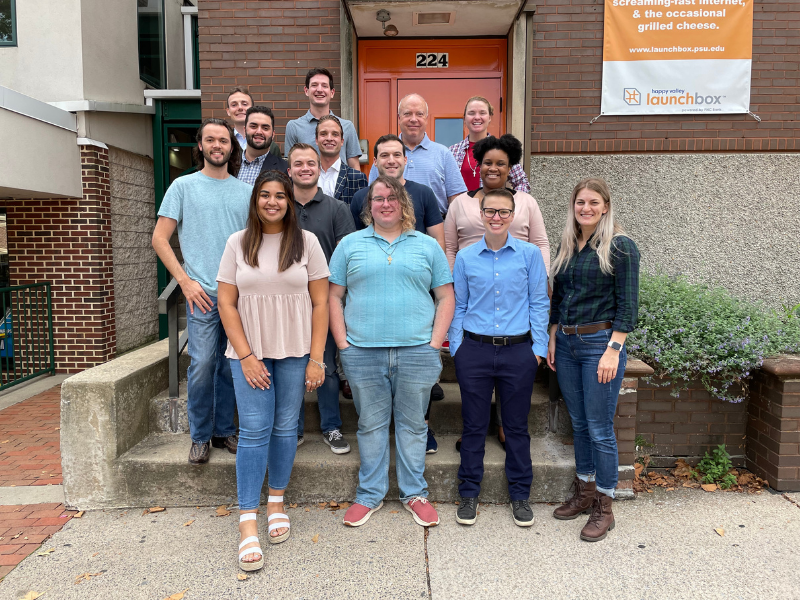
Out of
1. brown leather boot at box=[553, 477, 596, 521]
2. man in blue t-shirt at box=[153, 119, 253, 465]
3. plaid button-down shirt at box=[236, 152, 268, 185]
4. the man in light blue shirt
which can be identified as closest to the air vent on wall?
the man in light blue shirt

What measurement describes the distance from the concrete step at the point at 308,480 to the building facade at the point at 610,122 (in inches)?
122

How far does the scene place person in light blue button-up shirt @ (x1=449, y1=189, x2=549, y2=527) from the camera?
311 cm

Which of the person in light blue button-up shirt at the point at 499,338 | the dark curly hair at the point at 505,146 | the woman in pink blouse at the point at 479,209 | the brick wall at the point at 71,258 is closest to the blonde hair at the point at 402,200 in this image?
the person in light blue button-up shirt at the point at 499,338

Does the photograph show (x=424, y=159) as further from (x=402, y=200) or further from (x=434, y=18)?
(x=434, y=18)

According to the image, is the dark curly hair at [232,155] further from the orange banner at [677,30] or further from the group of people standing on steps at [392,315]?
the orange banner at [677,30]

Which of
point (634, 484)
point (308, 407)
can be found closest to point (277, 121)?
point (308, 407)

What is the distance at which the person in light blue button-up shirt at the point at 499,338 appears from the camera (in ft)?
10.2

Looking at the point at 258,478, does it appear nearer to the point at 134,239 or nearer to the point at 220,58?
the point at 220,58

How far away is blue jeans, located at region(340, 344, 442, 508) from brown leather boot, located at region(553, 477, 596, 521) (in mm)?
815

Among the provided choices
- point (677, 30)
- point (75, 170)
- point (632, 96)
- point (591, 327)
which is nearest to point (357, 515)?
point (591, 327)

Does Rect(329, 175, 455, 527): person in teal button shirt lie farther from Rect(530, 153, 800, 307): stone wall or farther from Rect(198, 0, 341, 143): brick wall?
Rect(198, 0, 341, 143): brick wall

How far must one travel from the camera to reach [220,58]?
5.81 meters

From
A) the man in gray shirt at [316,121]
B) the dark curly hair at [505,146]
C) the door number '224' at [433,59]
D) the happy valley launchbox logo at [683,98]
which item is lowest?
the dark curly hair at [505,146]

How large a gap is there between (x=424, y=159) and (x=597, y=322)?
1685 millimetres
